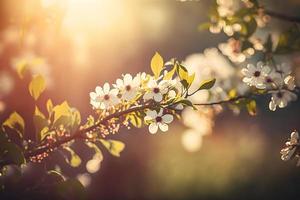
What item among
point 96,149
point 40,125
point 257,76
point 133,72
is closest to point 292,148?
point 257,76

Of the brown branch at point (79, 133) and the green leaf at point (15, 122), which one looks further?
the green leaf at point (15, 122)

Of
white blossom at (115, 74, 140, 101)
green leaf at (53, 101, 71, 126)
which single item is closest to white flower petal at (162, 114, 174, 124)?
white blossom at (115, 74, 140, 101)

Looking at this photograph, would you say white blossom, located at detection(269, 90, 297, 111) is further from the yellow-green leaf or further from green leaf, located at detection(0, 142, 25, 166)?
green leaf, located at detection(0, 142, 25, 166)

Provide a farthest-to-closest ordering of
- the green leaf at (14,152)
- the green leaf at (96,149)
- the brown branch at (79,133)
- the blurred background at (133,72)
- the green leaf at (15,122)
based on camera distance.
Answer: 1. the blurred background at (133,72)
2. the green leaf at (96,149)
3. the green leaf at (15,122)
4. the brown branch at (79,133)
5. the green leaf at (14,152)

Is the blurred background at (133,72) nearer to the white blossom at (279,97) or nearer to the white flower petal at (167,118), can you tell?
the white flower petal at (167,118)

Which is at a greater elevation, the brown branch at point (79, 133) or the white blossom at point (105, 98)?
the white blossom at point (105, 98)

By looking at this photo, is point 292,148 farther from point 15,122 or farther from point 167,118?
point 15,122

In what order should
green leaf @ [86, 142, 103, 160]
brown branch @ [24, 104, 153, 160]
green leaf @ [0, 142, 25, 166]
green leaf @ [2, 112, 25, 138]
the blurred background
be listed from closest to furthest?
1. green leaf @ [0, 142, 25, 166]
2. brown branch @ [24, 104, 153, 160]
3. green leaf @ [2, 112, 25, 138]
4. green leaf @ [86, 142, 103, 160]
5. the blurred background

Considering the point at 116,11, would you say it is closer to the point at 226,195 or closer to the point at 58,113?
the point at 226,195

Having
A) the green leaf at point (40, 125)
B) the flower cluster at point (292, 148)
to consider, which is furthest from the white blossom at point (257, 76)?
the green leaf at point (40, 125)
